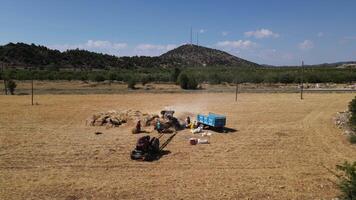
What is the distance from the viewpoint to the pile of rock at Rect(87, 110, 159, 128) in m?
22.4

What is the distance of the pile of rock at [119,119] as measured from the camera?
22381 mm

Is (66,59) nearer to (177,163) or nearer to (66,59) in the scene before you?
(66,59)

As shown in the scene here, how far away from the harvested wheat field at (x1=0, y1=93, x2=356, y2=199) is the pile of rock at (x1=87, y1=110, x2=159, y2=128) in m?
0.70

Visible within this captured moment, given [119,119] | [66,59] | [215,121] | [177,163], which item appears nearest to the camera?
[177,163]

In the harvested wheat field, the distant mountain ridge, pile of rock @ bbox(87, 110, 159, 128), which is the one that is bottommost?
the harvested wheat field

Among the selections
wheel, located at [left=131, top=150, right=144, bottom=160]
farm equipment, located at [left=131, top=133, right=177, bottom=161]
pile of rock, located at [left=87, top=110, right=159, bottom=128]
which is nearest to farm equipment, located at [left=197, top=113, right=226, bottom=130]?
pile of rock, located at [left=87, top=110, right=159, bottom=128]

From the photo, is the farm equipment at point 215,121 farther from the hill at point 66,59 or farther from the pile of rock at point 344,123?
the hill at point 66,59

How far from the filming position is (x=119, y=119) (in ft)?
76.2

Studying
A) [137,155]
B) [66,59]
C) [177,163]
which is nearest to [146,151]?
[137,155]

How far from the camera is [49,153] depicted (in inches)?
624

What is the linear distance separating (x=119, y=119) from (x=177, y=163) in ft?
31.4

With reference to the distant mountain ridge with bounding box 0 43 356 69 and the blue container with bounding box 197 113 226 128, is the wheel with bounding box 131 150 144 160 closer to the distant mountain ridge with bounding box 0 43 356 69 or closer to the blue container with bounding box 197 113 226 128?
the blue container with bounding box 197 113 226 128

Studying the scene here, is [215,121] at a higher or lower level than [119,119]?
higher

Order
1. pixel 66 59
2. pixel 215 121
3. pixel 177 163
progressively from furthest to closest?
pixel 66 59
pixel 215 121
pixel 177 163
